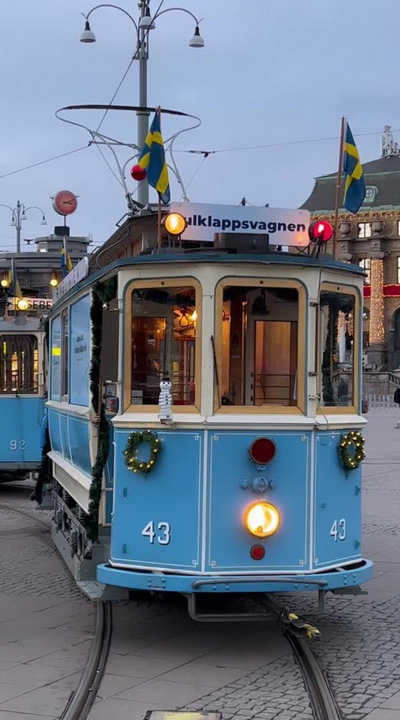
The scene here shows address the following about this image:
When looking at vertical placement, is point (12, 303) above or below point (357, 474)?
above

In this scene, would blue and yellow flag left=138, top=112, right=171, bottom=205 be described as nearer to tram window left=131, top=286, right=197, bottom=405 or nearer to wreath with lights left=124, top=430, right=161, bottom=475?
tram window left=131, top=286, right=197, bottom=405

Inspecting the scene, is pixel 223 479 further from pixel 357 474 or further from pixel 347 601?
pixel 347 601

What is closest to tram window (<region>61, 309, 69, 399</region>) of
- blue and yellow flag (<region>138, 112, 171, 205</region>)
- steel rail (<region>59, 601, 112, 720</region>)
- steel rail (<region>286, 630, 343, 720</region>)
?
blue and yellow flag (<region>138, 112, 171, 205</region>)

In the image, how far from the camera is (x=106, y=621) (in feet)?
30.0

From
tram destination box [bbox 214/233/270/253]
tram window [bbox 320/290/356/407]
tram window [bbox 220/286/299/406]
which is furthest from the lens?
tram window [bbox 320/290/356/407]

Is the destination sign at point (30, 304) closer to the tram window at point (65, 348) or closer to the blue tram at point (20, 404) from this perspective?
the blue tram at point (20, 404)

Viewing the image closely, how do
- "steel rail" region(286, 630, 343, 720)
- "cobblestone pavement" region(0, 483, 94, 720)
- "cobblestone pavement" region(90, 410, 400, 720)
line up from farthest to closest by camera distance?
1. "cobblestone pavement" region(0, 483, 94, 720)
2. "cobblestone pavement" region(90, 410, 400, 720)
3. "steel rail" region(286, 630, 343, 720)

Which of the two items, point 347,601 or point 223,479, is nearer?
point 223,479

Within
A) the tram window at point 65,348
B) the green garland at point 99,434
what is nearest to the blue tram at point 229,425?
the green garland at point 99,434

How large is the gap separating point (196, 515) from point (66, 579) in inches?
149

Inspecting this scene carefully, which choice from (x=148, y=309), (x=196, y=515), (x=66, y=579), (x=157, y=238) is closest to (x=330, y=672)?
(x=196, y=515)

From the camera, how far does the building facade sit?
293 ft

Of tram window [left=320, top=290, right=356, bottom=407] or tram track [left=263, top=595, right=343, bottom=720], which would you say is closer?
tram track [left=263, top=595, right=343, bottom=720]

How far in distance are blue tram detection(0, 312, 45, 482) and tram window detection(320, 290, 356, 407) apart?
973 centimetres
